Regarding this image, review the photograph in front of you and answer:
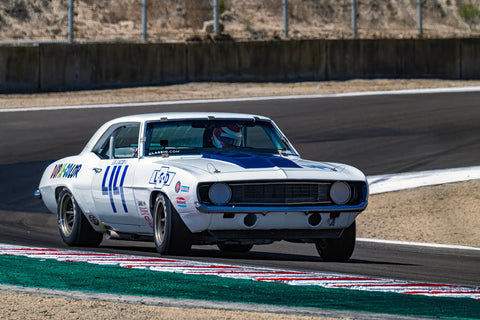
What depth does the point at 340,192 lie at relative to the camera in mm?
8383

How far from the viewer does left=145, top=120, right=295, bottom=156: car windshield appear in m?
9.14

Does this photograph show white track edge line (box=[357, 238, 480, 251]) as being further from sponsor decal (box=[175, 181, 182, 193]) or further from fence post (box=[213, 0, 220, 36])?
fence post (box=[213, 0, 220, 36])

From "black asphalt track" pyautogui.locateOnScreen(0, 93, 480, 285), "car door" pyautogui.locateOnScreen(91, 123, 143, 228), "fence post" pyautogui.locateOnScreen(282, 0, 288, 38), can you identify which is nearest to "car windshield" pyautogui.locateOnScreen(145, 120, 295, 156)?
"car door" pyautogui.locateOnScreen(91, 123, 143, 228)

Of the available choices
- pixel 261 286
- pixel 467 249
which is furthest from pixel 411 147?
pixel 261 286

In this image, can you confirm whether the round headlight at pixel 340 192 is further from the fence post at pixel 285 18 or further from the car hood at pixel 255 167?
the fence post at pixel 285 18

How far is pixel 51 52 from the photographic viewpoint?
89.8 ft

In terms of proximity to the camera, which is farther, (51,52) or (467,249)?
(51,52)

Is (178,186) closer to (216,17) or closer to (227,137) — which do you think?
(227,137)

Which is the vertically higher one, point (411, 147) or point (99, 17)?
point (99, 17)

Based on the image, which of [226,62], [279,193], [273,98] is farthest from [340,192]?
[226,62]

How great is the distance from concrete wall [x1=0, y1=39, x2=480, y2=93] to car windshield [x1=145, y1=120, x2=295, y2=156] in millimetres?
18589

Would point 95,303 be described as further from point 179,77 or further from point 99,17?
point 99,17

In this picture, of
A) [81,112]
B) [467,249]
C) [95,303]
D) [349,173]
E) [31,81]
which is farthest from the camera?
[31,81]

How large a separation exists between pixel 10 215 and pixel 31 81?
14.1 metres
